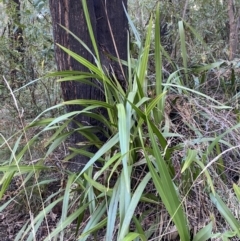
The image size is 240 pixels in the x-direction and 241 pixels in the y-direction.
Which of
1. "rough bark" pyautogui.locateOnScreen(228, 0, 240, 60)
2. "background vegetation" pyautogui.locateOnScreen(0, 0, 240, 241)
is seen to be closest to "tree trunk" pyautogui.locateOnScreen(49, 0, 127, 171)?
"background vegetation" pyautogui.locateOnScreen(0, 0, 240, 241)

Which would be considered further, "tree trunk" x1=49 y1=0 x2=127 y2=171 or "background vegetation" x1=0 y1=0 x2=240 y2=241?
"tree trunk" x1=49 y1=0 x2=127 y2=171

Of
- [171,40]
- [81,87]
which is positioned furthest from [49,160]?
[171,40]

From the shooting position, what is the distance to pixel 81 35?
1.91m

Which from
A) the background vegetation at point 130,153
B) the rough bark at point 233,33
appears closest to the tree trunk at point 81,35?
the background vegetation at point 130,153

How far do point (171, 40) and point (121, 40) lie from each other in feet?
3.12

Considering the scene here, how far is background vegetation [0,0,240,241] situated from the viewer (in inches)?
56.0

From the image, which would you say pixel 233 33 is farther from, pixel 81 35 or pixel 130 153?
pixel 130 153

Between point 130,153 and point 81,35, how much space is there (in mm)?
694

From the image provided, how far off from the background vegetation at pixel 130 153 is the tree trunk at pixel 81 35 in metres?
0.09

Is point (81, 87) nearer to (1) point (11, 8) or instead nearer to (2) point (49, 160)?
(2) point (49, 160)

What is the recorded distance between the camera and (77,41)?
192 cm

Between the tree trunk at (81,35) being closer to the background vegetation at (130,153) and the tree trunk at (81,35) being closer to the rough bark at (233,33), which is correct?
the background vegetation at (130,153)

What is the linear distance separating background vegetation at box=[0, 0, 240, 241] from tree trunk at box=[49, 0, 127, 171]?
0.09m

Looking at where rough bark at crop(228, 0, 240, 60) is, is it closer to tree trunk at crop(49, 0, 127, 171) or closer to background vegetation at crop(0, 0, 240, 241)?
background vegetation at crop(0, 0, 240, 241)
